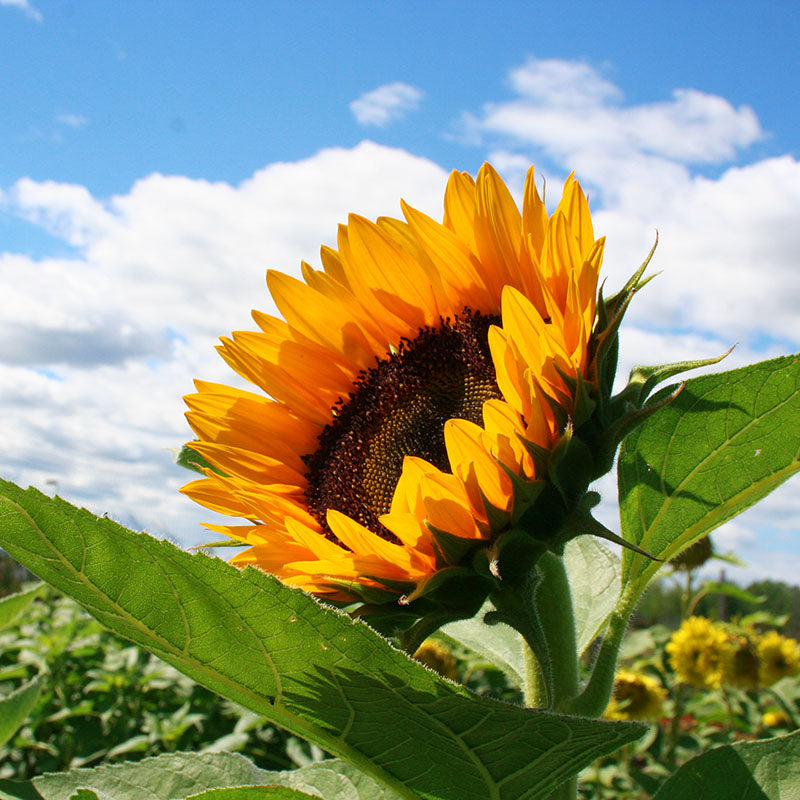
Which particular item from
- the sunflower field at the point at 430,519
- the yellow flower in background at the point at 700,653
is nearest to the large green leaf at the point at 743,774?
the sunflower field at the point at 430,519

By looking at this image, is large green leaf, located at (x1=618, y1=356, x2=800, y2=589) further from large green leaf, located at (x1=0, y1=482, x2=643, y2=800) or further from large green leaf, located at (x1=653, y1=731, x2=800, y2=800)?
large green leaf, located at (x1=0, y1=482, x2=643, y2=800)

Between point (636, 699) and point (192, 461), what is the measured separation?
115 inches

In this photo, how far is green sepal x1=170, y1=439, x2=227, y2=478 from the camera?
1459 mm

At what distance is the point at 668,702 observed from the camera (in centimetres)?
444

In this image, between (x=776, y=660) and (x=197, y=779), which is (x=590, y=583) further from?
(x=776, y=660)

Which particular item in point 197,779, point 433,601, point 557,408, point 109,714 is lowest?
point 109,714

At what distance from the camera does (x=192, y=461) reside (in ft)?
4.83

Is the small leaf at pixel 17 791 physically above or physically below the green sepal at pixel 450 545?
below

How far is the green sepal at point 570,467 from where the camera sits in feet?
3.17

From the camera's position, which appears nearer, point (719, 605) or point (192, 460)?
point (192, 460)

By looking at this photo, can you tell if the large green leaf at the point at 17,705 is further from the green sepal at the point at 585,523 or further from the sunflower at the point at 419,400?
the green sepal at the point at 585,523

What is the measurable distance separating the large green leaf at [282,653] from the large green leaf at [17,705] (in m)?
1.07

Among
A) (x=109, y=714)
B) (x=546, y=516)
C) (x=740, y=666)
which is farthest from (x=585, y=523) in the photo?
(x=740, y=666)

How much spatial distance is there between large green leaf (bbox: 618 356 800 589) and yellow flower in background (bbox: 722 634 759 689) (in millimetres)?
3503
